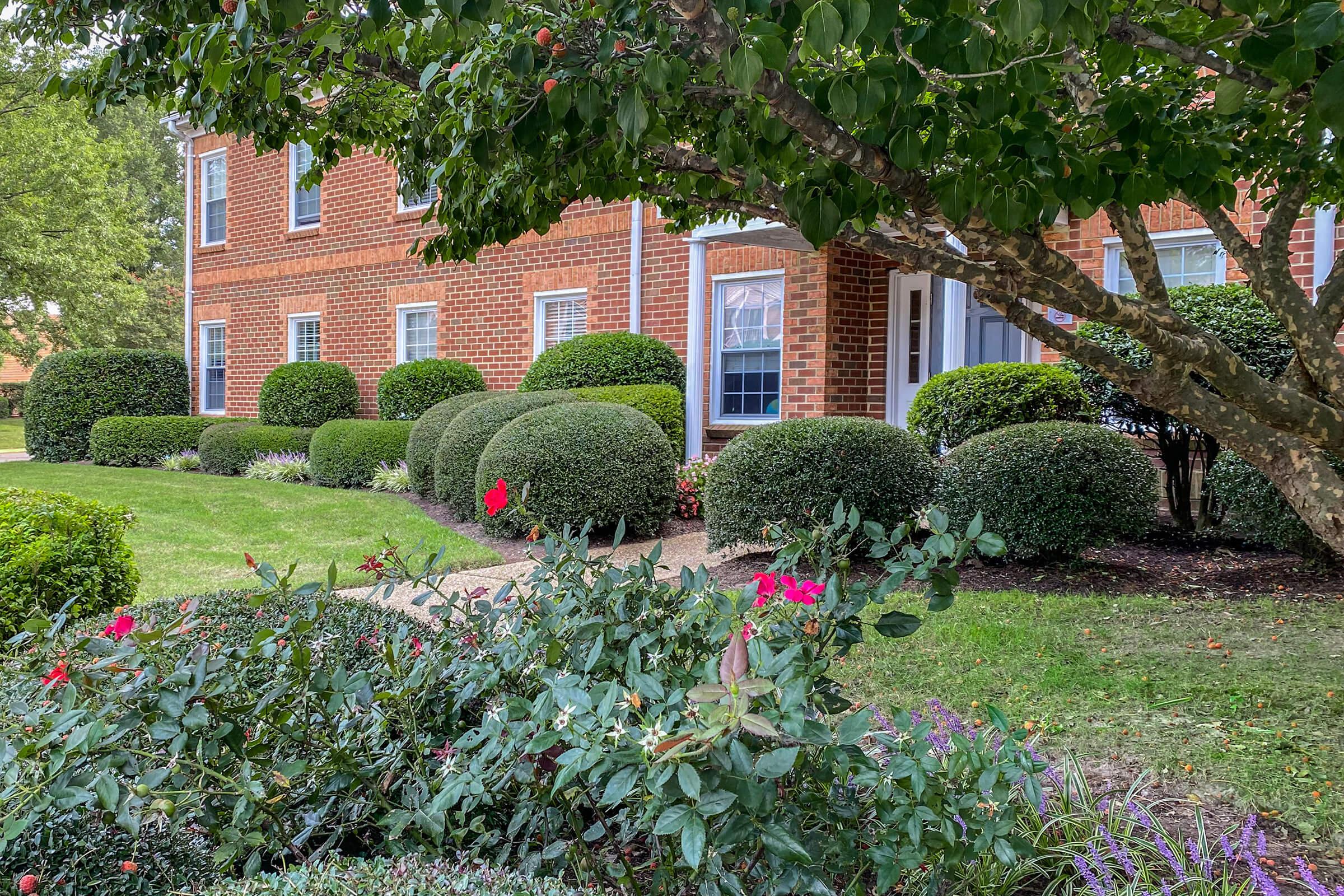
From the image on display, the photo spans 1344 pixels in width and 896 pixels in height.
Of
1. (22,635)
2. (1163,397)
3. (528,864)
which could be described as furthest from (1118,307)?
(22,635)

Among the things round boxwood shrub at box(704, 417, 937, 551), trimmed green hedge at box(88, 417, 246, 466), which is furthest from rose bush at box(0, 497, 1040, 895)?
trimmed green hedge at box(88, 417, 246, 466)

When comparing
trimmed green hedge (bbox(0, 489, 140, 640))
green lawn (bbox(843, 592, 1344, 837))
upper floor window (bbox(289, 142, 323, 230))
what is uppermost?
upper floor window (bbox(289, 142, 323, 230))

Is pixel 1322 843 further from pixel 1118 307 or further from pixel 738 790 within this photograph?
pixel 738 790

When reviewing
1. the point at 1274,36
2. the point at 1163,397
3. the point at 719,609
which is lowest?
the point at 719,609

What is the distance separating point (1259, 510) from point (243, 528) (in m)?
8.04

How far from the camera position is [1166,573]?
6375 mm

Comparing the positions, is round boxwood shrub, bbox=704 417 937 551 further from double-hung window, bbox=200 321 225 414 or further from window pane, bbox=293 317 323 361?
double-hung window, bbox=200 321 225 414

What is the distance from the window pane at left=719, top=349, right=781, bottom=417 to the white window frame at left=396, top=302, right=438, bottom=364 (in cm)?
503

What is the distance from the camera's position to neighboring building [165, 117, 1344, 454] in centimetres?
1018

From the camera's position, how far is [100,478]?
12555mm

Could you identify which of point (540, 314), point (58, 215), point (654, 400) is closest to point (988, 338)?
point (654, 400)

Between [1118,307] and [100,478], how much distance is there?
13.0 m

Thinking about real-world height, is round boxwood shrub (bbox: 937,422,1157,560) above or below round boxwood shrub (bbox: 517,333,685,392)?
below

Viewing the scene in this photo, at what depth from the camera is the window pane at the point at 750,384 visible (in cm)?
1137
